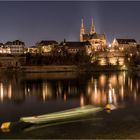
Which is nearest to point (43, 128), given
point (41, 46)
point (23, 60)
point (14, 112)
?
point (14, 112)

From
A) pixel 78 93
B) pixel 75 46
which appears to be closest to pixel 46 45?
pixel 75 46

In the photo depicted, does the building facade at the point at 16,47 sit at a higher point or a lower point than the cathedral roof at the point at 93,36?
lower

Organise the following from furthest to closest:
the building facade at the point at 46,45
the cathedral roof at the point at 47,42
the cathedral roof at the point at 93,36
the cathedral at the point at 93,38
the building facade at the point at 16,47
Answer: the cathedral roof at the point at 93,36, the cathedral at the point at 93,38, the cathedral roof at the point at 47,42, the building facade at the point at 16,47, the building facade at the point at 46,45

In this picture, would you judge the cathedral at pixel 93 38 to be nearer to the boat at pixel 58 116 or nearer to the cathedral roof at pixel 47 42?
the cathedral roof at pixel 47 42

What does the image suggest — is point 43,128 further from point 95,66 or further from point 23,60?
point 23,60

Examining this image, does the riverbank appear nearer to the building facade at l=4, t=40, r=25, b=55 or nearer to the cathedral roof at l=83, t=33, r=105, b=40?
the building facade at l=4, t=40, r=25, b=55

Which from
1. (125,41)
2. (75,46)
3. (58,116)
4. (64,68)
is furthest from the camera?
(125,41)

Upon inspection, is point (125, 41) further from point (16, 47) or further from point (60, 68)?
point (60, 68)

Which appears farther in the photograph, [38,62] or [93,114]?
[38,62]

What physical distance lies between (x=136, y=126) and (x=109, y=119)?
47.7 inches

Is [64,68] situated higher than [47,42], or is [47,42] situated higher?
[47,42]

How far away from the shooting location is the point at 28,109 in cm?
1119

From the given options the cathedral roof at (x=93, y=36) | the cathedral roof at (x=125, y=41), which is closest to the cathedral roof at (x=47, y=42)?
the cathedral roof at (x=93, y=36)

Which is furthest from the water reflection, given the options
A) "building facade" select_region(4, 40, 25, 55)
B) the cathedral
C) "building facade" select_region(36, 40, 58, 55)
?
the cathedral
